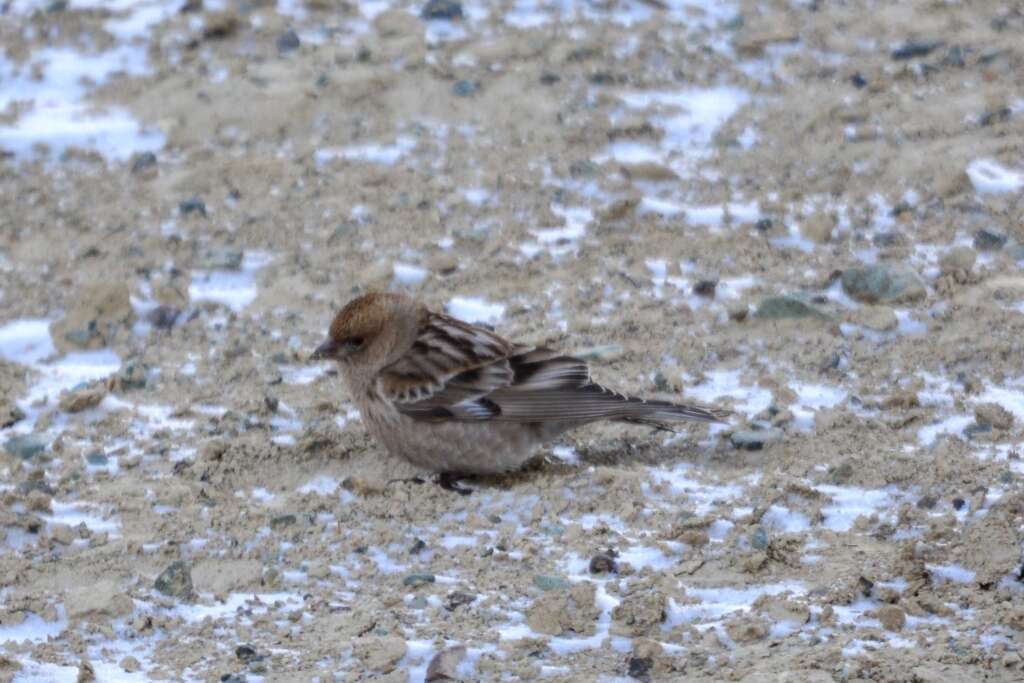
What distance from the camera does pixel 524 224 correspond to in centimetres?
784

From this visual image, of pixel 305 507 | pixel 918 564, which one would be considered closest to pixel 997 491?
pixel 918 564

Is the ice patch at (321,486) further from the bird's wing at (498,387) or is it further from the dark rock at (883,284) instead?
A: the dark rock at (883,284)

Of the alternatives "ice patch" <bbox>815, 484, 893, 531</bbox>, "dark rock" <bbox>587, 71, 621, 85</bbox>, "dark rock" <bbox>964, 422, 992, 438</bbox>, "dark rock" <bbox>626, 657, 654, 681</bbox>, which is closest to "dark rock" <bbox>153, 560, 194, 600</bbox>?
"dark rock" <bbox>626, 657, 654, 681</bbox>

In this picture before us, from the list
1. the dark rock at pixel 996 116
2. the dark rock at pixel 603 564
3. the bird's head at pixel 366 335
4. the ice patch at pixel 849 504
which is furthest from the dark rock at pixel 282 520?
the dark rock at pixel 996 116

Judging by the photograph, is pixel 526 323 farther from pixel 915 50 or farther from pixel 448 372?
pixel 915 50

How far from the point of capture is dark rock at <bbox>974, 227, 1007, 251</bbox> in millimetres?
7195

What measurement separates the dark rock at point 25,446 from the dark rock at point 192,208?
222 cm

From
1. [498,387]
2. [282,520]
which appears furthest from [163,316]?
[282,520]

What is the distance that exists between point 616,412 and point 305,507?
1182mm

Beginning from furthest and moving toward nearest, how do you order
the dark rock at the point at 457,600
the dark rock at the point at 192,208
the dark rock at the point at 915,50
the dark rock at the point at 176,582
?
the dark rock at the point at 915,50
the dark rock at the point at 192,208
the dark rock at the point at 176,582
the dark rock at the point at 457,600

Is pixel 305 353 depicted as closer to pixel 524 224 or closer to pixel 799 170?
pixel 524 224

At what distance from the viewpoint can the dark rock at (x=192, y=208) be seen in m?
8.20

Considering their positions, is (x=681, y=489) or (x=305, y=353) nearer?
(x=681, y=489)

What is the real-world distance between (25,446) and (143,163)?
9.47 feet
